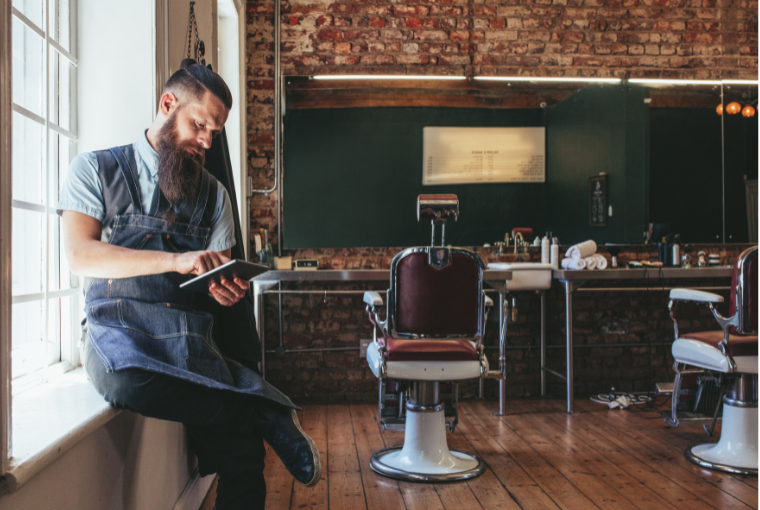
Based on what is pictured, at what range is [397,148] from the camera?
4266 millimetres

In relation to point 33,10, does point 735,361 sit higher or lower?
lower

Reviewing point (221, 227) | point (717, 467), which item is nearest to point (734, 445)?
point (717, 467)

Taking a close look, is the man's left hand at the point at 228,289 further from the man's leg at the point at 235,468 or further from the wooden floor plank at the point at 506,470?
the wooden floor plank at the point at 506,470

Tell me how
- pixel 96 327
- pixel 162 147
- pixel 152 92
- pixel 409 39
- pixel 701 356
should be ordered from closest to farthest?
pixel 96 327 < pixel 162 147 < pixel 152 92 < pixel 701 356 < pixel 409 39

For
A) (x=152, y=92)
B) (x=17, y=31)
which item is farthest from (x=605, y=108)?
(x=17, y=31)

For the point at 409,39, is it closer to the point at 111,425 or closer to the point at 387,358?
the point at 387,358

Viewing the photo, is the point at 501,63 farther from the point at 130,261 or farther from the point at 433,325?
the point at 130,261

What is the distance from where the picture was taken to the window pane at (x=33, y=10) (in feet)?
5.49

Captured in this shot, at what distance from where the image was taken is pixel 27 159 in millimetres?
1693

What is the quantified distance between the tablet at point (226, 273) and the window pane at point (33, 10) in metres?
1.00

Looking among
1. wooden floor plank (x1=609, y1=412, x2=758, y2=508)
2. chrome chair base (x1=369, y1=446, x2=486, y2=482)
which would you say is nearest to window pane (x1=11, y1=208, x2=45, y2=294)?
chrome chair base (x1=369, y1=446, x2=486, y2=482)

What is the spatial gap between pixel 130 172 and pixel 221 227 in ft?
0.96

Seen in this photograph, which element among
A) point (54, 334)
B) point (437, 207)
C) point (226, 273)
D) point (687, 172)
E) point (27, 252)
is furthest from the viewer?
point (687, 172)

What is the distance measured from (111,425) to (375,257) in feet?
9.29
